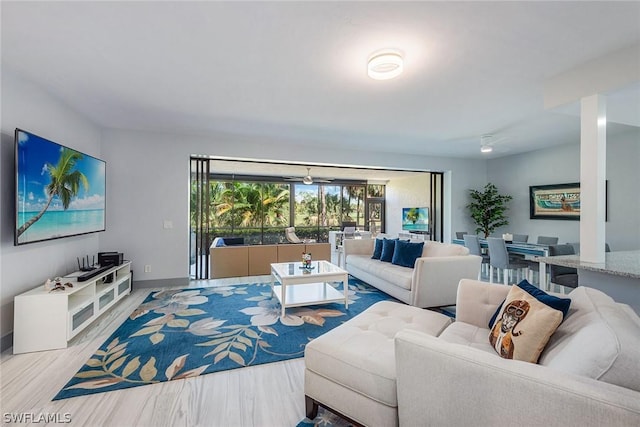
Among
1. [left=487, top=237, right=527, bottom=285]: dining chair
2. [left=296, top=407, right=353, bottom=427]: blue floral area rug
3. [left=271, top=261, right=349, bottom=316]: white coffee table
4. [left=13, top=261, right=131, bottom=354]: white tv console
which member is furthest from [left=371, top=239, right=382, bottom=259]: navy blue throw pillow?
[left=13, top=261, right=131, bottom=354]: white tv console

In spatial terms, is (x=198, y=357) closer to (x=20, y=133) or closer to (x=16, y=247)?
(x=16, y=247)

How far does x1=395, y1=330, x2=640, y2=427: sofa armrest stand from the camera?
0.83 meters

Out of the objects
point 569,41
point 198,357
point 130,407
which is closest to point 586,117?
point 569,41

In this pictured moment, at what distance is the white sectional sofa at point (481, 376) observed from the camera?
34.7 inches

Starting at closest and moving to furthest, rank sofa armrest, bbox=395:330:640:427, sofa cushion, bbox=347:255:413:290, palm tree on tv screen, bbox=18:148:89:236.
Answer: sofa armrest, bbox=395:330:640:427 < palm tree on tv screen, bbox=18:148:89:236 < sofa cushion, bbox=347:255:413:290

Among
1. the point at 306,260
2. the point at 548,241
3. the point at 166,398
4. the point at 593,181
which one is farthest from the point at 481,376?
the point at 548,241

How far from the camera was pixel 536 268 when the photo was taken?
14.2 feet

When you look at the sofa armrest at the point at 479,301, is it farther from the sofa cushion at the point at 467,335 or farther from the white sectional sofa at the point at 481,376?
the white sectional sofa at the point at 481,376

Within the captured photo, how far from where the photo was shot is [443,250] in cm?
396

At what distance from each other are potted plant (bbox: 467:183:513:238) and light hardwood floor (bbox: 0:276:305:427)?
5791 millimetres

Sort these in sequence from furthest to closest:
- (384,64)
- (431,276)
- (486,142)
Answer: (486,142)
(431,276)
(384,64)

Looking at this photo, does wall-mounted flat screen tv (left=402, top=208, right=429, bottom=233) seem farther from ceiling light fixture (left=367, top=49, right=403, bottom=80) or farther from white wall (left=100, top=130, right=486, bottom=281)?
ceiling light fixture (left=367, top=49, right=403, bottom=80)

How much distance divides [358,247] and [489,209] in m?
3.51

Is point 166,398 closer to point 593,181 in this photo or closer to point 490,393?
point 490,393
